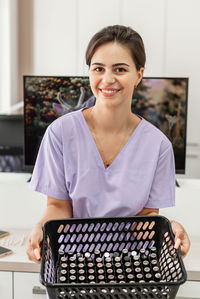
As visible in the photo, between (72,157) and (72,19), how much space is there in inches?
93.4

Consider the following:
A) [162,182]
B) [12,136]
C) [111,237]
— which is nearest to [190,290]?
[162,182]

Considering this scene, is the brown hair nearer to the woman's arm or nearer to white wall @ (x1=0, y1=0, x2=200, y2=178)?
the woman's arm

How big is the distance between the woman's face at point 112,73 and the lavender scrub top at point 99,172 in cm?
15

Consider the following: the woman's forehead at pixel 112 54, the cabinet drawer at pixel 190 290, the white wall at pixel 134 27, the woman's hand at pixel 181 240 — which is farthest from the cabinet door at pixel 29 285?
the white wall at pixel 134 27

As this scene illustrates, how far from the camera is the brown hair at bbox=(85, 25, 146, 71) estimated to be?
3.59 feet

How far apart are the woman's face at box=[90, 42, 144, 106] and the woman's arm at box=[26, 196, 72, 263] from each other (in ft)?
0.97

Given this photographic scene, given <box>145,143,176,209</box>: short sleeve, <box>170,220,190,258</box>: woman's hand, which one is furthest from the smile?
<box>170,220,190,258</box>: woman's hand

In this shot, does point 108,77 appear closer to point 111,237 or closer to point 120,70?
point 120,70

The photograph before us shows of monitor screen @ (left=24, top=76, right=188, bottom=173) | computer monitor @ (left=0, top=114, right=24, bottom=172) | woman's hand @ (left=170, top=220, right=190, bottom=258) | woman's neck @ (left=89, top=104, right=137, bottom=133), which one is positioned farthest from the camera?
computer monitor @ (left=0, top=114, right=24, bottom=172)

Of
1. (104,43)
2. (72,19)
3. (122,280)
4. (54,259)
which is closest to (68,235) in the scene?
(54,259)

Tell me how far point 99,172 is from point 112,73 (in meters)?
Answer: 0.27

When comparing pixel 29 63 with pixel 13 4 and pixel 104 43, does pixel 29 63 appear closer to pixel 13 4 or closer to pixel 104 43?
pixel 13 4

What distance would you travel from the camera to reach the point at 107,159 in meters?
1.21

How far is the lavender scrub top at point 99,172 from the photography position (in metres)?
1.16
